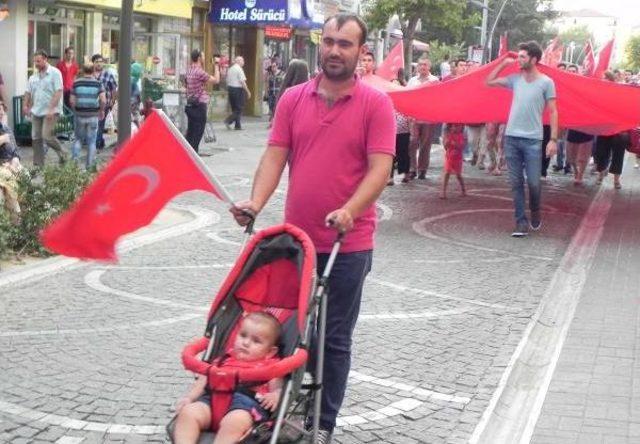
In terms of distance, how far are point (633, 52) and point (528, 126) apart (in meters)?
97.5

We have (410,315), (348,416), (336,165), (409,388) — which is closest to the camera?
(336,165)

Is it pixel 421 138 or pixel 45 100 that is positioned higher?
pixel 45 100

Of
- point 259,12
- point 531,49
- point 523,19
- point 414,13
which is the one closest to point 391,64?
point 531,49

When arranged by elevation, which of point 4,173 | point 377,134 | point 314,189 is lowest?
point 4,173

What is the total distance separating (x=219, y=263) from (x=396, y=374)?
3.39 meters

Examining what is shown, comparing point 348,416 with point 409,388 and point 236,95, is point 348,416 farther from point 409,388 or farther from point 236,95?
point 236,95

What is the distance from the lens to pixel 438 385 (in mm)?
6004

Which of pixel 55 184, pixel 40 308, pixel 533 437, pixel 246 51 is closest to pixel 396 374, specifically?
pixel 533 437

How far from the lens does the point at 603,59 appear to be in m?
16.2

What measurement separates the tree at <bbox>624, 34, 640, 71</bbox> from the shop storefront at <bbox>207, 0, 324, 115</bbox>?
224 ft

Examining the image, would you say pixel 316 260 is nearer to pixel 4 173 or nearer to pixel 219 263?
pixel 219 263

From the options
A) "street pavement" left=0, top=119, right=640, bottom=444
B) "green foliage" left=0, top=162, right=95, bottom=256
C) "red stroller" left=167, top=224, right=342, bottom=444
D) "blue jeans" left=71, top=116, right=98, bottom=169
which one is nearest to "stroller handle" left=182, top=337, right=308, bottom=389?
"red stroller" left=167, top=224, right=342, bottom=444

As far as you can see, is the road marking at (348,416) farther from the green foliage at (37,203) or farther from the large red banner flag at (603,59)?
the large red banner flag at (603,59)

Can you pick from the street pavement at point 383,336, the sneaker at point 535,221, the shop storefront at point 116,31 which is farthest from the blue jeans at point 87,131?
the sneaker at point 535,221
